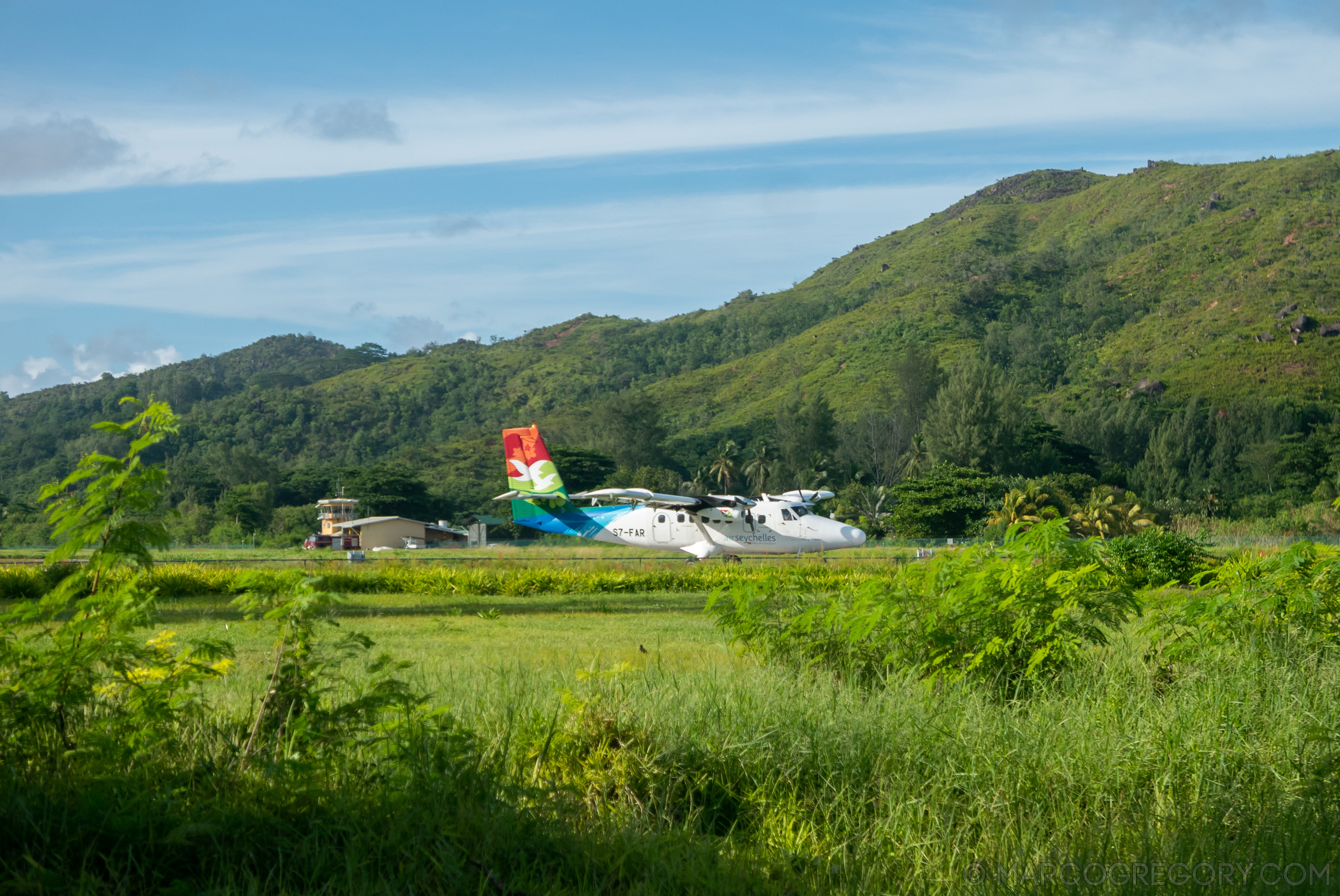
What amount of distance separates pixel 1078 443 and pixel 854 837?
73102 millimetres

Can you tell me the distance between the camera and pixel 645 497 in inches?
967

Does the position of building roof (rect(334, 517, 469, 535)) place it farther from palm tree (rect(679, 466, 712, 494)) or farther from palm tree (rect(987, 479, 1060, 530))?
palm tree (rect(987, 479, 1060, 530))

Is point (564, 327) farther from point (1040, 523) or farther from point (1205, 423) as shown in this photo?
point (1040, 523)

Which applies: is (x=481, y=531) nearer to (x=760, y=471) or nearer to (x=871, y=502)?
(x=871, y=502)

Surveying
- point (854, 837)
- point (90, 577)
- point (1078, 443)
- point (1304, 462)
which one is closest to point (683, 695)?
point (854, 837)

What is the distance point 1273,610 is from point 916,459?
63.1 metres

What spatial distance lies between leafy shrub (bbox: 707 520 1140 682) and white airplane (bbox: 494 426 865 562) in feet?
58.1

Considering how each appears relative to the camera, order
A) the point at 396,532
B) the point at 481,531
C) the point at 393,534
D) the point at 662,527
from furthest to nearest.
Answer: the point at 396,532, the point at 393,534, the point at 481,531, the point at 662,527

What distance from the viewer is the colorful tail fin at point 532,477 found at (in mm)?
29359

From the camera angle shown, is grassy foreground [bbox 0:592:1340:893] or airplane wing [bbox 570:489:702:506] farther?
airplane wing [bbox 570:489:702:506]

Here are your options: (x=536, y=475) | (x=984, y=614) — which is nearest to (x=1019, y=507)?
(x=536, y=475)

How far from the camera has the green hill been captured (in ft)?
246

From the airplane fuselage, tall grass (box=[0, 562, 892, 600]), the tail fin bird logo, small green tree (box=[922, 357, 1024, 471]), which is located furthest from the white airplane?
small green tree (box=[922, 357, 1024, 471])

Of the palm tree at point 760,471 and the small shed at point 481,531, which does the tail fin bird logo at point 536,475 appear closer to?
the small shed at point 481,531
